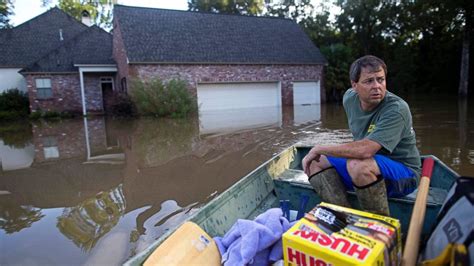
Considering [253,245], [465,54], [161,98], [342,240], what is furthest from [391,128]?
[465,54]

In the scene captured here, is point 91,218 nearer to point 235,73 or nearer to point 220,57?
point 220,57

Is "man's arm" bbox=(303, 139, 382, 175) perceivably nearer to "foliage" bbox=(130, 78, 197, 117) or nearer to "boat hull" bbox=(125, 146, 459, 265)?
"boat hull" bbox=(125, 146, 459, 265)

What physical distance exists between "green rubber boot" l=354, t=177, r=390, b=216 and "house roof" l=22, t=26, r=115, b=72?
1989cm

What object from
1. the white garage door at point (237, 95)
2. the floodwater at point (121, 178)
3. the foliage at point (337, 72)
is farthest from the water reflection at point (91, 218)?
the foliage at point (337, 72)

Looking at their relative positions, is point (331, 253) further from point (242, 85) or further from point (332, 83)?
point (332, 83)

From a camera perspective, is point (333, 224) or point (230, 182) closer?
point (333, 224)

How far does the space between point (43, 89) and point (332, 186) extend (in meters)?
20.3

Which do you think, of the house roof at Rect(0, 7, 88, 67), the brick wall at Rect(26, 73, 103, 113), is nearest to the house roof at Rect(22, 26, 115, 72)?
the brick wall at Rect(26, 73, 103, 113)

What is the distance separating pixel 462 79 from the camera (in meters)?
21.3

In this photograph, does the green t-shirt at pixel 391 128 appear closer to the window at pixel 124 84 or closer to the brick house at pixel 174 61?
the brick house at pixel 174 61

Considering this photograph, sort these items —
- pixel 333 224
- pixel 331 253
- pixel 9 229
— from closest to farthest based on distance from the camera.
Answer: pixel 331 253, pixel 333 224, pixel 9 229

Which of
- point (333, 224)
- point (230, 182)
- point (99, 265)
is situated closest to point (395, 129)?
point (333, 224)

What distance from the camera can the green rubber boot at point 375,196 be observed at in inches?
89.2

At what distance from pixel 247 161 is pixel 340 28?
2696 cm
